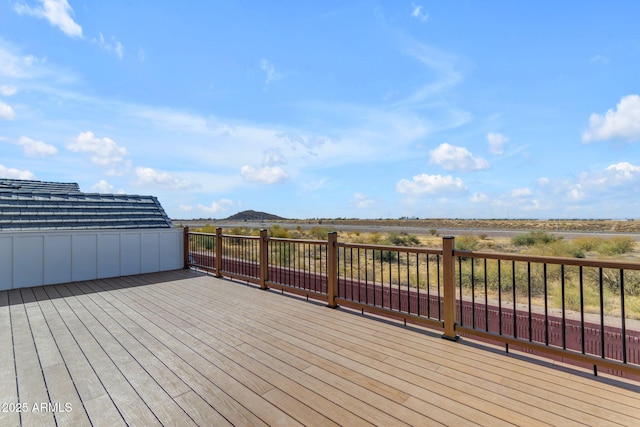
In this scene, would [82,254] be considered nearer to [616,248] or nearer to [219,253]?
[219,253]

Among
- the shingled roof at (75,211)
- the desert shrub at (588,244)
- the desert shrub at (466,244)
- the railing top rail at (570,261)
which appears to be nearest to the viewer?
the railing top rail at (570,261)

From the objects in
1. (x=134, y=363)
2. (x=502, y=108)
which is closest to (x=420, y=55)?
(x=502, y=108)

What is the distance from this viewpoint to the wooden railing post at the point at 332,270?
3.88m

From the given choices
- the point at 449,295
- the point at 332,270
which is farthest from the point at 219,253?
the point at 449,295

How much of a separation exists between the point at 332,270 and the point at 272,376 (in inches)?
70.9

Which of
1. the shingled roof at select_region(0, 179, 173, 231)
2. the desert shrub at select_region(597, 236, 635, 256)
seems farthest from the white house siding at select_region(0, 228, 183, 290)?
the desert shrub at select_region(597, 236, 635, 256)

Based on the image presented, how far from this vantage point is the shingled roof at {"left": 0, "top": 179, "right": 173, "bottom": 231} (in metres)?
5.57

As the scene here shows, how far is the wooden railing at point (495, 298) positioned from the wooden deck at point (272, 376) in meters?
0.19

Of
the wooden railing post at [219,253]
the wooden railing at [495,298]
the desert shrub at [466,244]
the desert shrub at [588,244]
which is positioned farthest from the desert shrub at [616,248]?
the wooden railing post at [219,253]

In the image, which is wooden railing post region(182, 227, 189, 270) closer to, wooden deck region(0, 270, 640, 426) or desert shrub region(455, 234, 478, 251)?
wooden deck region(0, 270, 640, 426)

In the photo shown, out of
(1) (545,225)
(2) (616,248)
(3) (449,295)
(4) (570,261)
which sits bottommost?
(1) (545,225)

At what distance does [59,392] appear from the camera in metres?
2.02

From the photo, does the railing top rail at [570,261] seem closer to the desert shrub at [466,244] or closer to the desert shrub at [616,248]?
the desert shrub at [466,244]

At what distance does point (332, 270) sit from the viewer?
12.7 ft
